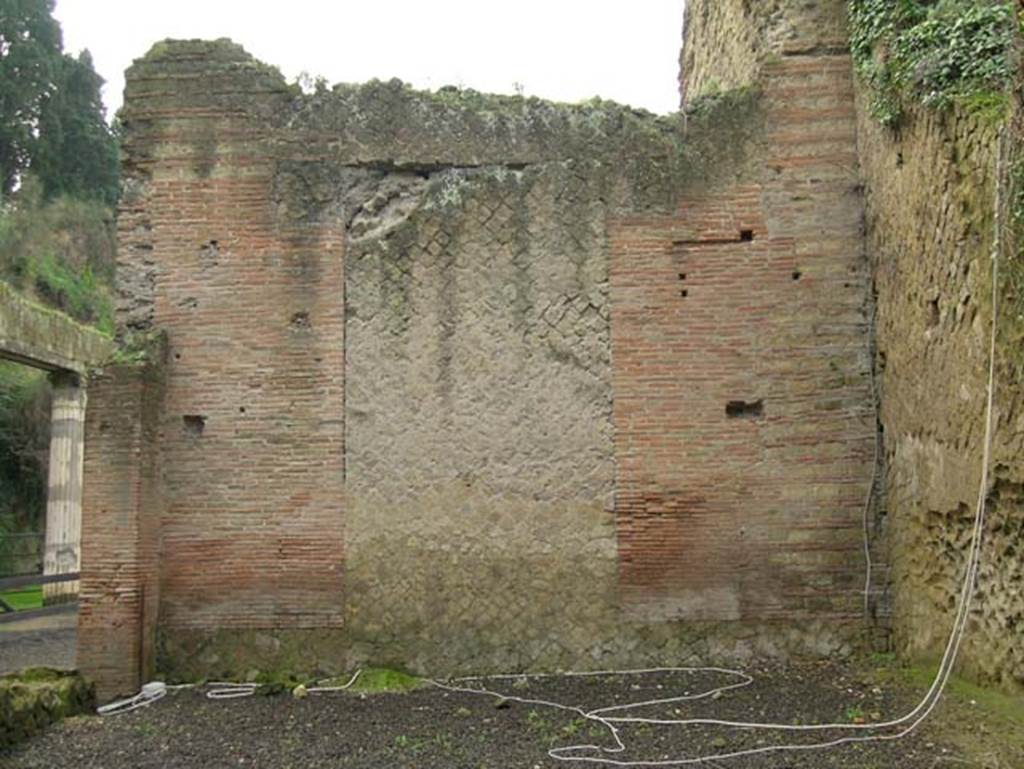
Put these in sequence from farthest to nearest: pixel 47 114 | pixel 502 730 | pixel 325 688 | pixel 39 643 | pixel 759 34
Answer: pixel 47 114, pixel 39 643, pixel 759 34, pixel 325 688, pixel 502 730

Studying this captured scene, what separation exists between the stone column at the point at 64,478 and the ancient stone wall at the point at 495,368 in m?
9.41

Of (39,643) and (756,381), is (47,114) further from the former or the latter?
(756,381)

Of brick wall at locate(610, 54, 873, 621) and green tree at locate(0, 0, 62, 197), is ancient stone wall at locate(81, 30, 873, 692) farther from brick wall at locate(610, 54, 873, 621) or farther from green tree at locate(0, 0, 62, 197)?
green tree at locate(0, 0, 62, 197)

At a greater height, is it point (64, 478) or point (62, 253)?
point (62, 253)

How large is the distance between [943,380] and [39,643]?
9.15m

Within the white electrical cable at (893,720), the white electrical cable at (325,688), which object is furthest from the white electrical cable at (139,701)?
the white electrical cable at (893,720)

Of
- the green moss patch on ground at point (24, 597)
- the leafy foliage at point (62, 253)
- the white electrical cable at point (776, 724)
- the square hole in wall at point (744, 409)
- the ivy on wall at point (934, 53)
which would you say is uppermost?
the leafy foliage at point (62, 253)

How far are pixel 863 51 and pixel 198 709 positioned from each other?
21.6ft

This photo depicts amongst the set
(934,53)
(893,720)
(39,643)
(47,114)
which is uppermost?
(47,114)

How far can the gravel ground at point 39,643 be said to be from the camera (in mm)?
9002

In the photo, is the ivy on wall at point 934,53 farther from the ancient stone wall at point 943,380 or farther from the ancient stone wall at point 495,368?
the ancient stone wall at point 495,368

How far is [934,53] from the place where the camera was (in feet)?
20.9

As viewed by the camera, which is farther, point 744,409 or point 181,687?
point 744,409

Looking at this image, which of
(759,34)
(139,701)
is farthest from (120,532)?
(759,34)
